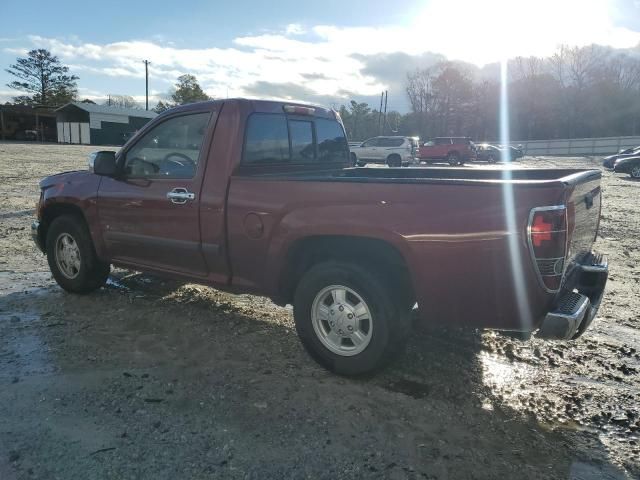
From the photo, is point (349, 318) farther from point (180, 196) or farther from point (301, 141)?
point (301, 141)

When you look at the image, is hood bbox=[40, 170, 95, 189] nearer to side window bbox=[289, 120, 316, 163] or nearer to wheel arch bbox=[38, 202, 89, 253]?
wheel arch bbox=[38, 202, 89, 253]

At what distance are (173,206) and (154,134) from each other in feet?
2.65

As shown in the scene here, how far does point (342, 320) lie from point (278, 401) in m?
0.72

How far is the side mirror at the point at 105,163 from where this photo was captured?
484 cm

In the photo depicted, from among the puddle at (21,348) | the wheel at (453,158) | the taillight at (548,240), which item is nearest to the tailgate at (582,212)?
the taillight at (548,240)

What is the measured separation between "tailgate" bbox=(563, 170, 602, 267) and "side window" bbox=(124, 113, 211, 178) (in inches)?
114

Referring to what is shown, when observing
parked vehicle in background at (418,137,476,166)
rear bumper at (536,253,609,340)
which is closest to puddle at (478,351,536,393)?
rear bumper at (536,253,609,340)

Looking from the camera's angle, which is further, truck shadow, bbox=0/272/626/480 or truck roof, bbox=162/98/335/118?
truck roof, bbox=162/98/335/118

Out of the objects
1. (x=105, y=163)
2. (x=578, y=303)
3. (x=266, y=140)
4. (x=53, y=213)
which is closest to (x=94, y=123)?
(x=53, y=213)

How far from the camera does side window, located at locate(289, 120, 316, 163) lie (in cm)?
486

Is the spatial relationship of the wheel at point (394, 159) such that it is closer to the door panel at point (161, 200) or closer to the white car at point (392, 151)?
the white car at point (392, 151)

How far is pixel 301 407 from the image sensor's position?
3.47 meters

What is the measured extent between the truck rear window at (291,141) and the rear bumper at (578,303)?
2.55 meters

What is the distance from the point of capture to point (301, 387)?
3.75 meters
